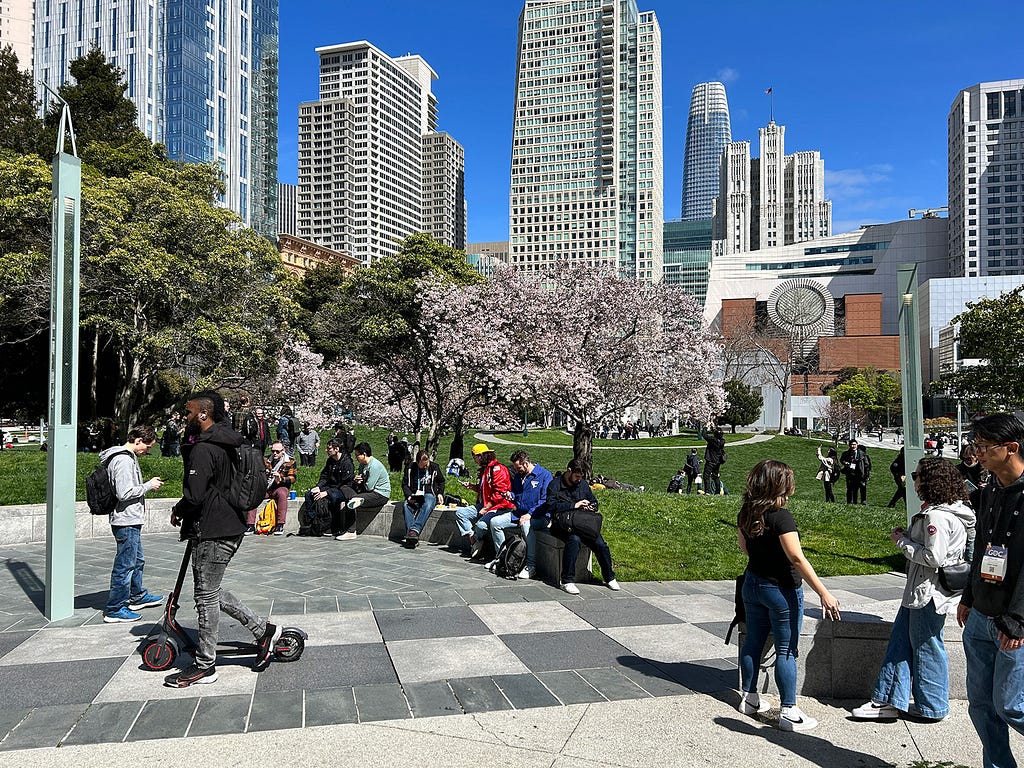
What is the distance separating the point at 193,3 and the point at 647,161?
102525mm

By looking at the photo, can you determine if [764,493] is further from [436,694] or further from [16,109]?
[16,109]

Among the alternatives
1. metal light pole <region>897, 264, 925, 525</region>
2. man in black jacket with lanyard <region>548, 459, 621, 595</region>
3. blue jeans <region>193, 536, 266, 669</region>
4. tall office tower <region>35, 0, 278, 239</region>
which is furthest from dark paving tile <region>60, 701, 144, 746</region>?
tall office tower <region>35, 0, 278, 239</region>

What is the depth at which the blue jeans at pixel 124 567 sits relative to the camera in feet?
21.7

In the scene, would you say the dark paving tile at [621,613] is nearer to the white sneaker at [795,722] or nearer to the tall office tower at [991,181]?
the white sneaker at [795,722]

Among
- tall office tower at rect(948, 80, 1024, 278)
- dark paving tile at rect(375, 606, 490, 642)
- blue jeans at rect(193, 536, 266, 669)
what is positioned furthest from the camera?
tall office tower at rect(948, 80, 1024, 278)

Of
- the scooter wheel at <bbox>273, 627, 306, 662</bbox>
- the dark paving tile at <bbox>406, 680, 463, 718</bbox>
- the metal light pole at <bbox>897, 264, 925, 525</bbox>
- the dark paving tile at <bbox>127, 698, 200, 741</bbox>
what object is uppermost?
the metal light pole at <bbox>897, 264, 925, 525</bbox>

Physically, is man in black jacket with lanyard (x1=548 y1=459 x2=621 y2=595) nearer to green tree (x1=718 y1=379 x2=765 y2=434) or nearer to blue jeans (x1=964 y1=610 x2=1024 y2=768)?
blue jeans (x1=964 y1=610 x2=1024 y2=768)

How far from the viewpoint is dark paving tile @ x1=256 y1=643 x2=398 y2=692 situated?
5023 mm

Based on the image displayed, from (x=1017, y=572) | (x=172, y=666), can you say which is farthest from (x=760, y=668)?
(x=172, y=666)

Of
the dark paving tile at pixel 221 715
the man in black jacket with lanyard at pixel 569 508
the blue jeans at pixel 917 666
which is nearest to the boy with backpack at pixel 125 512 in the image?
the dark paving tile at pixel 221 715

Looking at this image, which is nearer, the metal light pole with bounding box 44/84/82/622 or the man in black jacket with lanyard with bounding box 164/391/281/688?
the man in black jacket with lanyard with bounding box 164/391/281/688

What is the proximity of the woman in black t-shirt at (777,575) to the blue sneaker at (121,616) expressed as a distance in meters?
5.33

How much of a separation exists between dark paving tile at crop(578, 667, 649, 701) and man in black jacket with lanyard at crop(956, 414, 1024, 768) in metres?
2.09

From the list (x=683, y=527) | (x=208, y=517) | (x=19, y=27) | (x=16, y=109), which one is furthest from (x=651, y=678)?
(x=19, y=27)
